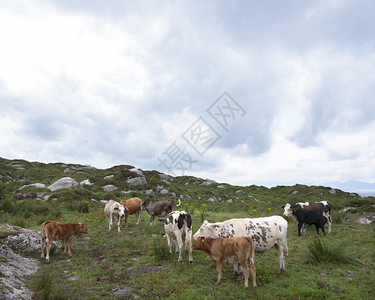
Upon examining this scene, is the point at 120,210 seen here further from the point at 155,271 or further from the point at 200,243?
the point at 200,243

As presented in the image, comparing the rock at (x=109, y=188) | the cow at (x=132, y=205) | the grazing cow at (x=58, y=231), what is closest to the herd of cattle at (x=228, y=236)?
the grazing cow at (x=58, y=231)

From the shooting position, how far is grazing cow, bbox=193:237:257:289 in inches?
264

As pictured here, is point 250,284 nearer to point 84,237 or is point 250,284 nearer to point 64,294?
point 64,294

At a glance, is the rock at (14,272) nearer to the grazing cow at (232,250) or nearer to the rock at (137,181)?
the grazing cow at (232,250)

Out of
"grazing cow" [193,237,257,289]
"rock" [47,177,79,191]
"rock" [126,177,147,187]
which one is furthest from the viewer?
"rock" [126,177,147,187]

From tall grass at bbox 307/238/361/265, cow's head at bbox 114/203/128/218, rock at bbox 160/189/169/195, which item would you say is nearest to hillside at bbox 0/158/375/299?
tall grass at bbox 307/238/361/265

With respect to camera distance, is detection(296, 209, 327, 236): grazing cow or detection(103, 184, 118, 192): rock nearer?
detection(296, 209, 327, 236): grazing cow

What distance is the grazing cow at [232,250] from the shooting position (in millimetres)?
6699

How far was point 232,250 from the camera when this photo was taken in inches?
273

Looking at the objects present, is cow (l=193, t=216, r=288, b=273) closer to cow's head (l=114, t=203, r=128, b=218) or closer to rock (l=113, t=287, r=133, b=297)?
rock (l=113, t=287, r=133, b=297)

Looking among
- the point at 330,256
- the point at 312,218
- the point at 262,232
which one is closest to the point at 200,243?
the point at 262,232

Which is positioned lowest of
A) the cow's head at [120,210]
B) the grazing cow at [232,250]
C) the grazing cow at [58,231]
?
the grazing cow at [232,250]

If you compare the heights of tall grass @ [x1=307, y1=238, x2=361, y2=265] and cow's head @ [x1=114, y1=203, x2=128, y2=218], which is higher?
cow's head @ [x1=114, y1=203, x2=128, y2=218]

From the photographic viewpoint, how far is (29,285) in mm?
6582
